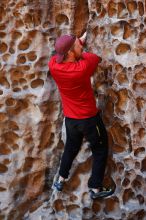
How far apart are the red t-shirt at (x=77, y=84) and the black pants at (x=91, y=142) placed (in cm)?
6

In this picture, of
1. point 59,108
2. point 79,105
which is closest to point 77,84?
point 79,105

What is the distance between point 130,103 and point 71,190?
0.89m

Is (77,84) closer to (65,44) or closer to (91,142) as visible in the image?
(65,44)

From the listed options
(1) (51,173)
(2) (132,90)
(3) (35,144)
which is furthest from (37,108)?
(2) (132,90)

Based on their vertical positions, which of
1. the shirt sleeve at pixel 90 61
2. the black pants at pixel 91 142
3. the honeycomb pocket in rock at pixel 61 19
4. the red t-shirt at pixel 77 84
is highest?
the honeycomb pocket in rock at pixel 61 19

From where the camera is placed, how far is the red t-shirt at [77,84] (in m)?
3.50

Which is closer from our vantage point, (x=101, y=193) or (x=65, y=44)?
(x=65, y=44)

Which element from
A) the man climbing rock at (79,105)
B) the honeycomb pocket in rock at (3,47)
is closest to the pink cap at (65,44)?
the man climbing rock at (79,105)

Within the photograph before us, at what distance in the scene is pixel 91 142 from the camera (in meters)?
3.70

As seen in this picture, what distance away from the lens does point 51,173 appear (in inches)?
172

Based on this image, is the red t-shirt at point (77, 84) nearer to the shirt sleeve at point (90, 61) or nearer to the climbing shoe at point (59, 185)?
the shirt sleeve at point (90, 61)

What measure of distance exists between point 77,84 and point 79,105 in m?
0.17

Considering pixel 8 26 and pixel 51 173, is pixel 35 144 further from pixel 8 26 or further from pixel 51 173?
pixel 8 26

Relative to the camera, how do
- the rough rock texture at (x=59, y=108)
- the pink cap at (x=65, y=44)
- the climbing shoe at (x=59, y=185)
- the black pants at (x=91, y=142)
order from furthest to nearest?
the climbing shoe at (x=59, y=185), the rough rock texture at (x=59, y=108), the black pants at (x=91, y=142), the pink cap at (x=65, y=44)
